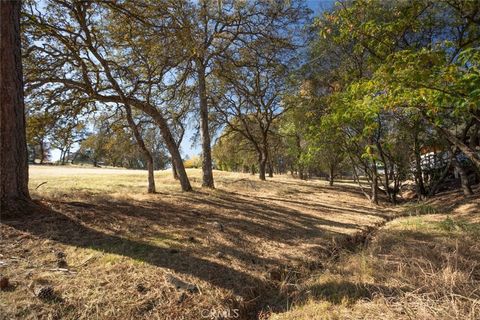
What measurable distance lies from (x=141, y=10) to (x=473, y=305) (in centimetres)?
865

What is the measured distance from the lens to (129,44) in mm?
8508

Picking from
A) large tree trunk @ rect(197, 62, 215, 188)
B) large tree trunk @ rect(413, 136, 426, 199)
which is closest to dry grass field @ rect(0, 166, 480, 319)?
large tree trunk @ rect(197, 62, 215, 188)

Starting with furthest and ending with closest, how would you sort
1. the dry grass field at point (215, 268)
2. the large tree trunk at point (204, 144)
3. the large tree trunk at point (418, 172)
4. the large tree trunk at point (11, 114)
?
the large tree trunk at point (418, 172), the large tree trunk at point (204, 144), the large tree trunk at point (11, 114), the dry grass field at point (215, 268)

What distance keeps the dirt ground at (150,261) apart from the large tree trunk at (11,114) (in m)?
0.54

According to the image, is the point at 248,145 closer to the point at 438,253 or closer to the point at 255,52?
the point at 255,52

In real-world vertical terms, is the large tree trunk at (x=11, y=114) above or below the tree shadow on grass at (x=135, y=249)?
above

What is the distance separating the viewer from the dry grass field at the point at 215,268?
10.1 ft

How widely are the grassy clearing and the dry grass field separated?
2cm

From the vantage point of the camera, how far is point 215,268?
14.1ft

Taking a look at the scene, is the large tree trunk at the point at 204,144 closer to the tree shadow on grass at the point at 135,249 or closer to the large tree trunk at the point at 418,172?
the tree shadow on grass at the point at 135,249

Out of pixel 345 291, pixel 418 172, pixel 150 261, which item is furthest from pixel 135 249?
pixel 418 172

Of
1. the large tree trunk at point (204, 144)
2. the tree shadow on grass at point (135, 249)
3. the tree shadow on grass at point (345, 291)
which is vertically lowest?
the tree shadow on grass at point (345, 291)

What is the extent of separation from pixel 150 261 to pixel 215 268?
3.10ft

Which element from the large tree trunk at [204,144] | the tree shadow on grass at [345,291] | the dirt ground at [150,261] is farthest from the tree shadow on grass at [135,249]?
the large tree trunk at [204,144]
